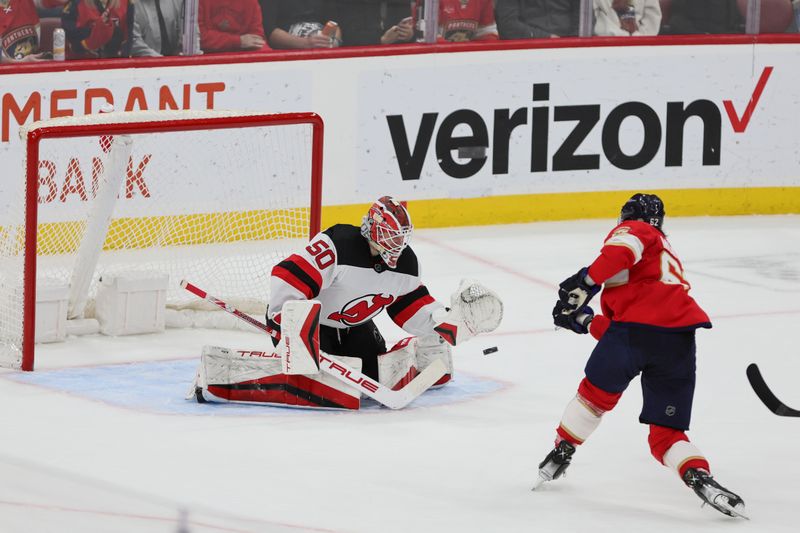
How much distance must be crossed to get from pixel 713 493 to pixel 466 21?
15.7 ft

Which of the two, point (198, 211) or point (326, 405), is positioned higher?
point (198, 211)

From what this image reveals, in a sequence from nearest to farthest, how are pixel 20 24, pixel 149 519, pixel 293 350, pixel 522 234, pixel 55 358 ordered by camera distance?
pixel 149 519
pixel 293 350
pixel 55 358
pixel 20 24
pixel 522 234

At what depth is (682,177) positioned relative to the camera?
9.34 m

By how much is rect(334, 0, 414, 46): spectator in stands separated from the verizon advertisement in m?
0.12

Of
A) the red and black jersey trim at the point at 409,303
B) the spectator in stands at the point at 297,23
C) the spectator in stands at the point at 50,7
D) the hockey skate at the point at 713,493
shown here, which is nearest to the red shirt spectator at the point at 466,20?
the spectator in stands at the point at 297,23

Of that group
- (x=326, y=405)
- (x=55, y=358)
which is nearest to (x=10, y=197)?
(x=55, y=358)

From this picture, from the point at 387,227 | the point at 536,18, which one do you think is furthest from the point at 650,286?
the point at 536,18

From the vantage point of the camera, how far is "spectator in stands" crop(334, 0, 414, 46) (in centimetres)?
832

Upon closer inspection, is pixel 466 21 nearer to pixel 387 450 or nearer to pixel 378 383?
pixel 378 383

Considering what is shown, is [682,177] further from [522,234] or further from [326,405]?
[326,405]

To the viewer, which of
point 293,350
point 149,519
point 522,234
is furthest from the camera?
point 522,234

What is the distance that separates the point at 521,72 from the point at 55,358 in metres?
3.70

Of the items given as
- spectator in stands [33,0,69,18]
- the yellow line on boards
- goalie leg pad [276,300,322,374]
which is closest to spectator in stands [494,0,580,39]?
the yellow line on boards

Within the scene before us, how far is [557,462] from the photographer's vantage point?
14.9ft
